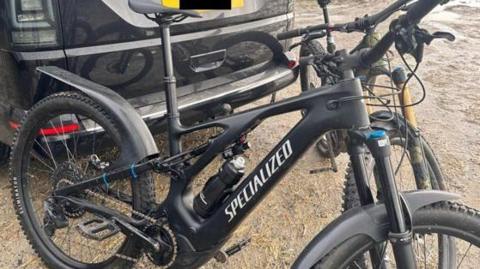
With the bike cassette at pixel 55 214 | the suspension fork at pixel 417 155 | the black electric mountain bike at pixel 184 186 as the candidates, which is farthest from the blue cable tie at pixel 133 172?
the suspension fork at pixel 417 155

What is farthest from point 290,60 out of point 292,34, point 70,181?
point 70,181

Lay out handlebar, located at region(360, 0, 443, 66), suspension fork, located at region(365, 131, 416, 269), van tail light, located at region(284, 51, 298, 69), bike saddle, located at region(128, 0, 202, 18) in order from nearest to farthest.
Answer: handlebar, located at region(360, 0, 443, 66) → suspension fork, located at region(365, 131, 416, 269) → bike saddle, located at region(128, 0, 202, 18) → van tail light, located at region(284, 51, 298, 69)

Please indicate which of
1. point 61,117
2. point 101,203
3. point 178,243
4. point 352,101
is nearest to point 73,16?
point 61,117

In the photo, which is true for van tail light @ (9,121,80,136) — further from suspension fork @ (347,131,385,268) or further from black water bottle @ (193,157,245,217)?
suspension fork @ (347,131,385,268)

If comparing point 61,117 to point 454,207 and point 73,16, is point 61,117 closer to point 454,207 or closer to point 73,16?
point 73,16

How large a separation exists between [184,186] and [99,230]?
489 mm

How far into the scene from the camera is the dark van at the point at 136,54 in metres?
2.27

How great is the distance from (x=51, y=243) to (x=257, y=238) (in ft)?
3.81

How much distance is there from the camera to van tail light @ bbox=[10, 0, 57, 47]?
2213mm

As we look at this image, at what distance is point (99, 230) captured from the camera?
221 centimetres

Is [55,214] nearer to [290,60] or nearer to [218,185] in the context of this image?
[218,185]

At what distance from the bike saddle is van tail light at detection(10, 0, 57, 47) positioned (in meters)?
0.49

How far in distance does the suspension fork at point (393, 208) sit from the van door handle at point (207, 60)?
1469 millimetres

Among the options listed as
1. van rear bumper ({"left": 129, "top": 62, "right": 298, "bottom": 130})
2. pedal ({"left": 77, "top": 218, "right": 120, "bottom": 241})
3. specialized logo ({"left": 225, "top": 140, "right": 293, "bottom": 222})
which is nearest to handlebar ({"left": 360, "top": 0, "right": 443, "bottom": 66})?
specialized logo ({"left": 225, "top": 140, "right": 293, "bottom": 222})
